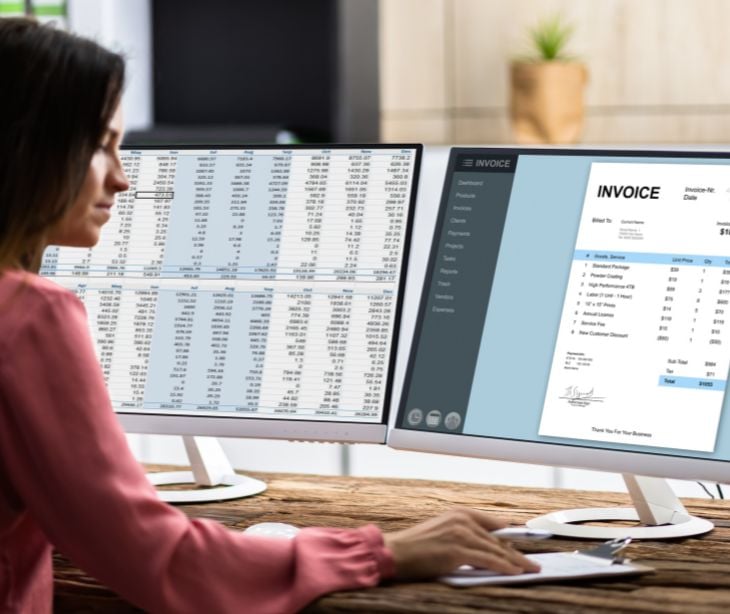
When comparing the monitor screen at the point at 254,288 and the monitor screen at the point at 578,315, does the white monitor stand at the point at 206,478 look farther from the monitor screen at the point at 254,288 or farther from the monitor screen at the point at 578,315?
the monitor screen at the point at 578,315

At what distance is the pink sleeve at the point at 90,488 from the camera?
1.07m

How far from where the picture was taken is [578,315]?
1400 millimetres

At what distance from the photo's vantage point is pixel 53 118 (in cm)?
111

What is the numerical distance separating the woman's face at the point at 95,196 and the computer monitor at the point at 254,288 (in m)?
0.37

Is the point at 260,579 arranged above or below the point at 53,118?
below

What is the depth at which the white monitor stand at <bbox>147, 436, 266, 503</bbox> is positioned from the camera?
1608 mm

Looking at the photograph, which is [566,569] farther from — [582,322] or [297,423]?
[297,423]

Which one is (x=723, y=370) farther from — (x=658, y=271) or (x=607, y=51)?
(x=607, y=51)

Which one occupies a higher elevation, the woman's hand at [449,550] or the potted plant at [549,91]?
the potted plant at [549,91]

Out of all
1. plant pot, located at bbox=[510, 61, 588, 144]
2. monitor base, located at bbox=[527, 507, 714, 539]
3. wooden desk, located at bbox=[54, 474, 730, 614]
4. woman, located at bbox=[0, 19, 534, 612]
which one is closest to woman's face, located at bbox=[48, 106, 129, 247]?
woman, located at bbox=[0, 19, 534, 612]

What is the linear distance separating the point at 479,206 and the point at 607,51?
2456 mm

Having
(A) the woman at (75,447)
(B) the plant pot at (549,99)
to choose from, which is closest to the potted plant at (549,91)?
(B) the plant pot at (549,99)

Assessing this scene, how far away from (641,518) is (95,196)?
710 millimetres

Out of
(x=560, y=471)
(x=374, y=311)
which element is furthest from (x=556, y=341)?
(x=560, y=471)
